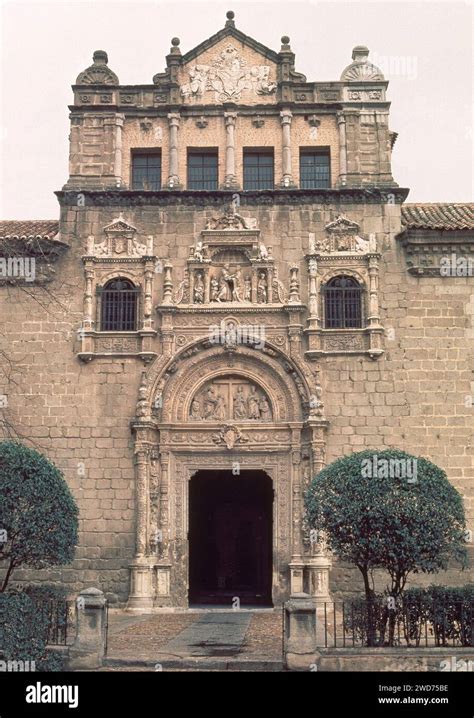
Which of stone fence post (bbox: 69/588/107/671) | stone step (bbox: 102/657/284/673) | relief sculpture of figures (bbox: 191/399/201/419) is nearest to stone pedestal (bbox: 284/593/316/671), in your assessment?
stone step (bbox: 102/657/284/673)

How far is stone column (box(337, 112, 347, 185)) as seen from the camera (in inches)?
935

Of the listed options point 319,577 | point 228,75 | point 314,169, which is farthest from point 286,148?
point 319,577

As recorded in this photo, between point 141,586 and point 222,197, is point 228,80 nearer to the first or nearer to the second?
point 222,197

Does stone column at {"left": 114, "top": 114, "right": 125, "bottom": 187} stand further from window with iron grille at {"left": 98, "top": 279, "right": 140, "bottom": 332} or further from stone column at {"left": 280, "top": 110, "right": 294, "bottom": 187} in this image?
stone column at {"left": 280, "top": 110, "right": 294, "bottom": 187}

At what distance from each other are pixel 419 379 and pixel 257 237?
18.0 ft

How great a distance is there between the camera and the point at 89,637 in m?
14.2

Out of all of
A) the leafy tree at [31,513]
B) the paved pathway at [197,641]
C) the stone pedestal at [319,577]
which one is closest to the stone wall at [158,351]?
the stone pedestal at [319,577]

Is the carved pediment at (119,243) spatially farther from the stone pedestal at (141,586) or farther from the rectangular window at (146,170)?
the stone pedestal at (141,586)

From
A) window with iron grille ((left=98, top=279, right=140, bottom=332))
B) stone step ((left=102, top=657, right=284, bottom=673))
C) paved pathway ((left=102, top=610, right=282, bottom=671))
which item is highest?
window with iron grille ((left=98, top=279, right=140, bottom=332))

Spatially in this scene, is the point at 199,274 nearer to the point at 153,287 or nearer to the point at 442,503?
the point at 153,287

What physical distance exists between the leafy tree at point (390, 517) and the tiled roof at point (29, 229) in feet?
36.5

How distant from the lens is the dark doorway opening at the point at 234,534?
27.0m

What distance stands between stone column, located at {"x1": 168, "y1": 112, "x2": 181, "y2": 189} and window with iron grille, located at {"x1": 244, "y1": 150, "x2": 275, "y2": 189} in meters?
1.88

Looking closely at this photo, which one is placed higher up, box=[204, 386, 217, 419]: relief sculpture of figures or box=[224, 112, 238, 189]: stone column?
box=[224, 112, 238, 189]: stone column
